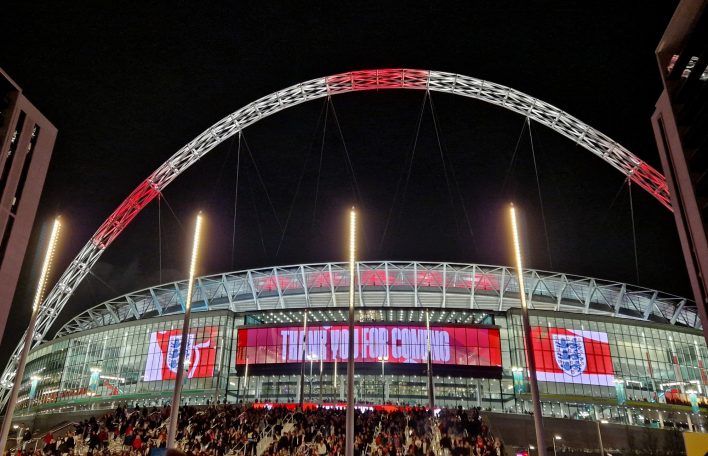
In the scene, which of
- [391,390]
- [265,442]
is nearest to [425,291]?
[391,390]

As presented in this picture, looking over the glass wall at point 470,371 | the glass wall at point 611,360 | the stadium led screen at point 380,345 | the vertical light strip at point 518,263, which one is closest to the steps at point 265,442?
the vertical light strip at point 518,263

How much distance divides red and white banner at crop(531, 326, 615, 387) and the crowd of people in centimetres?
3572

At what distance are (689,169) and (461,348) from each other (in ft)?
189

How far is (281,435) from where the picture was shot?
30.2 metres

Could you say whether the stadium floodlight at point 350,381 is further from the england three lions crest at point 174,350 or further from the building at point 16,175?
the england three lions crest at point 174,350

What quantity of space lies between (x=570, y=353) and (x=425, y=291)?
2482 cm

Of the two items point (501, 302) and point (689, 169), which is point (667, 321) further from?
point (689, 169)

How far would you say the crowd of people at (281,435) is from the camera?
2636 cm

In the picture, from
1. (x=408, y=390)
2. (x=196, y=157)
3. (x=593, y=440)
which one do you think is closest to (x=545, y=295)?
(x=408, y=390)

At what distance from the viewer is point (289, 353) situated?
68.1 metres

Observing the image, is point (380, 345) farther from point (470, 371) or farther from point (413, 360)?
point (470, 371)

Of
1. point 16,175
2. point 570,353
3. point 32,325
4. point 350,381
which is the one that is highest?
point 570,353

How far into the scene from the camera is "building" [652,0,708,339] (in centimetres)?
1020

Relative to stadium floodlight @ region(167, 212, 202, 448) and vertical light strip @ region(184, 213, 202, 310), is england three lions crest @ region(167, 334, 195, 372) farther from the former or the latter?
vertical light strip @ region(184, 213, 202, 310)
